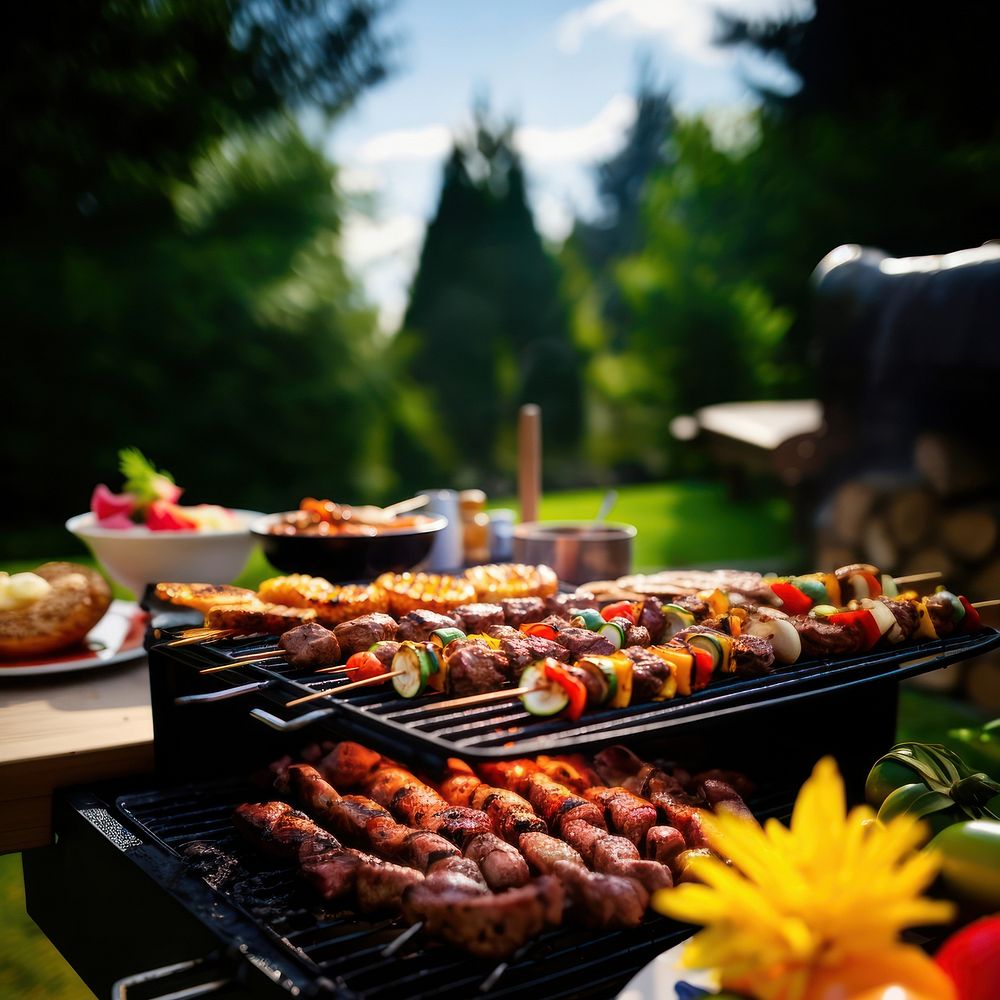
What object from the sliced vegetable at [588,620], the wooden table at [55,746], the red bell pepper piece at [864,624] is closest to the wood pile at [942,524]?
the red bell pepper piece at [864,624]

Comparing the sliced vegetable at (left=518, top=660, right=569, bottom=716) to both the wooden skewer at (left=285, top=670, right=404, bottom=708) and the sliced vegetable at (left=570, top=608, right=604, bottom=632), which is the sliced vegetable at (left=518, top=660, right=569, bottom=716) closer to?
the wooden skewer at (left=285, top=670, right=404, bottom=708)

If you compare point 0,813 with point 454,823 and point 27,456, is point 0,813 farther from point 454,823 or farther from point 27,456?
point 27,456

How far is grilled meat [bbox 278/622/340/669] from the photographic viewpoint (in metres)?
2.10

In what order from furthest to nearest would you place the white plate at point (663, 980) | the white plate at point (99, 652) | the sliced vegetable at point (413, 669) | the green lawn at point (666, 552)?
the green lawn at point (666, 552) → the white plate at point (99, 652) → the sliced vegetable at point (413, 669) → the white plate at point (663, 980)

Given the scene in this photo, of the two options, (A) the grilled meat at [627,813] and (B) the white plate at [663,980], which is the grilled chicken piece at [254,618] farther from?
(B) the white plate at [663,980]

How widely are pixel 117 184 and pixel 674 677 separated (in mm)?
10890

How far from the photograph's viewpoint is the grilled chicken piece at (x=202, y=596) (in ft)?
8.82

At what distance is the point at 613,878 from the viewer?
1.88 metres

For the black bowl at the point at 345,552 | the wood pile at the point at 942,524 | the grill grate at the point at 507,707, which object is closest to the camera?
the grill grate at the point at 507,707

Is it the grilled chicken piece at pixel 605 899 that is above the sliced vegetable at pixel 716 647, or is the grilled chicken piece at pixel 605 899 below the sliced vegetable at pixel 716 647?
below

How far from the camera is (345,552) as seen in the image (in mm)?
3303

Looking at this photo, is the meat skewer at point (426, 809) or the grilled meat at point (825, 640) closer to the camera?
the meat skewer at point (426, 809)

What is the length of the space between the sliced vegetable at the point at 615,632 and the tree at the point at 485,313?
13.4 metres

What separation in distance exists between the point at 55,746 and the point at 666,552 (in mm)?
9224
